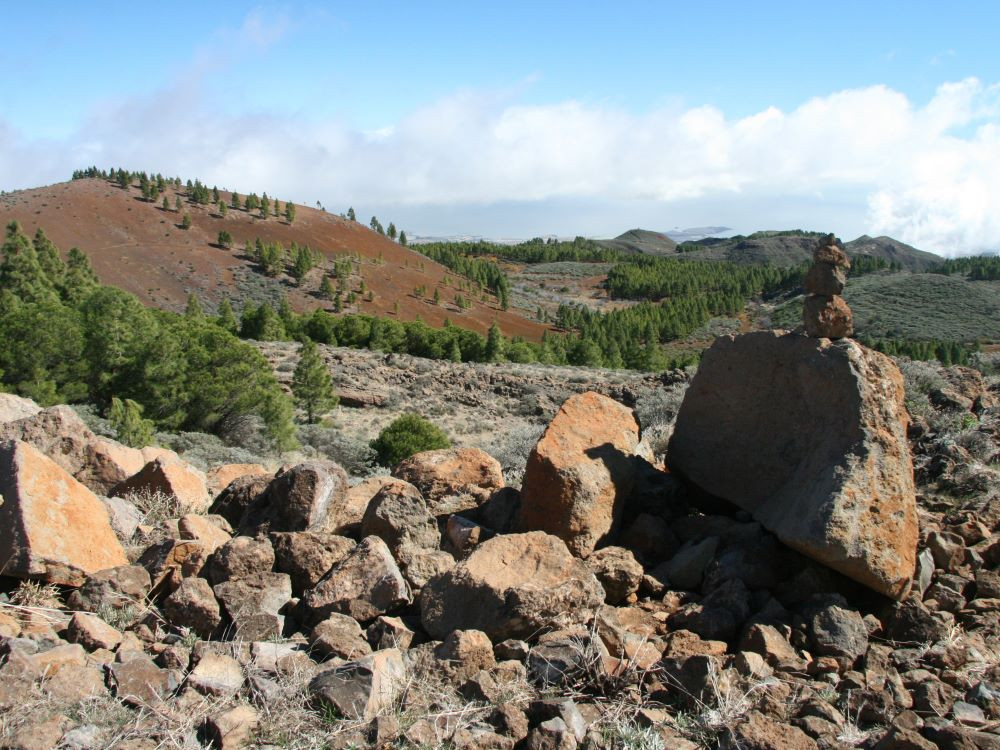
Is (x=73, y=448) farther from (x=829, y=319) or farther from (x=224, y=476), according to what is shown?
(x=829, y=319)

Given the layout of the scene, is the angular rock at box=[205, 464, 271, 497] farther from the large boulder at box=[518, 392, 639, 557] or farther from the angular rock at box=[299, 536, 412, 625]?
the large boulder at box=[518, 392, 639, 557]

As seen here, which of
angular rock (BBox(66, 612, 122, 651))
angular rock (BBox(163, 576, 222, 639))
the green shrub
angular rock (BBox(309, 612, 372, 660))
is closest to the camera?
angular rock (BBox(66, 612, 122, 651))

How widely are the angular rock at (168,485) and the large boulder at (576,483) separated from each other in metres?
2.72

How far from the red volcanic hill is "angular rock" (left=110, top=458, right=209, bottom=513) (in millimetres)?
66352

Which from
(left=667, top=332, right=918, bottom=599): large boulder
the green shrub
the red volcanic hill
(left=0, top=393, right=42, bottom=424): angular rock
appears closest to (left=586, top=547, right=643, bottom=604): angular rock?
(left=667, top=332, right=918, bottom=599): large boulder

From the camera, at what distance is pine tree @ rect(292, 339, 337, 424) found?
27.0 meters

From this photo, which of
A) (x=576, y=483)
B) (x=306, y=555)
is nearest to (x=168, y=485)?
(x=306, y=555)

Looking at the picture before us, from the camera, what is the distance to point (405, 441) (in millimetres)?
18312

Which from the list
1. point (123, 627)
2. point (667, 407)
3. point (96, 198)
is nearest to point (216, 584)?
point (123, 627)

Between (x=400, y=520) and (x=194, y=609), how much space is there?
1296mm

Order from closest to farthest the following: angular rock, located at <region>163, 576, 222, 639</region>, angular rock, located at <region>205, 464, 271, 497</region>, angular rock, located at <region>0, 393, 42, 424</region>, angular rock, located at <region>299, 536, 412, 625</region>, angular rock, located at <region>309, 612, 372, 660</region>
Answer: angular rock, located at <region>309, 612, 372, 660</region> → angular rock, located at <region>163, 576, 222, 639</region> → angular rock, located at <region>299, 536, 412, 625</region> → angular rock, located at <region>205, 464, 271, 497</region> → angular rock, located at <region>0, 393, 42, 424</region>

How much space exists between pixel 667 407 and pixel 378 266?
81.7 meters

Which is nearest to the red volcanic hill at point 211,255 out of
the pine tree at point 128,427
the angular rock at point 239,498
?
the pine tree at point 128,427

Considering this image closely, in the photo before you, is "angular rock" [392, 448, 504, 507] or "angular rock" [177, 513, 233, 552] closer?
"angular rock" [177, 513, 233, 552]
